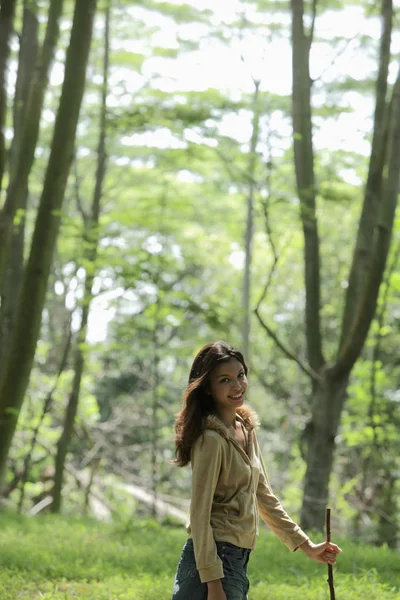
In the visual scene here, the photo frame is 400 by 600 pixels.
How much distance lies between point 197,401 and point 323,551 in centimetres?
77

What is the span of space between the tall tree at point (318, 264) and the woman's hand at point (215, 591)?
15.4 feet

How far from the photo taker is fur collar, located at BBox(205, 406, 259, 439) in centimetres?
309

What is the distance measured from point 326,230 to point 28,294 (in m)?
10.5

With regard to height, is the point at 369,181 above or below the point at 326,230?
below

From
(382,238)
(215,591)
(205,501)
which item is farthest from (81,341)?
(215,591)

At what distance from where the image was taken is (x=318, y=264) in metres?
8.52

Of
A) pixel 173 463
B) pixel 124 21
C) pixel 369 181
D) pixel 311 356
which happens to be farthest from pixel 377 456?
pixel 173 463

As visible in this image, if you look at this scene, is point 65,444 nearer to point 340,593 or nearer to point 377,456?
point 377,456

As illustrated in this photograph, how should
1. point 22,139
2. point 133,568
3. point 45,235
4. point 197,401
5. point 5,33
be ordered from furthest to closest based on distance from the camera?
point 45,235, point 22,139, point 133,568, point 5,33, point 197,401

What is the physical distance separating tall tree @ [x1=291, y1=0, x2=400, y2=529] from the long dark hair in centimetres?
429

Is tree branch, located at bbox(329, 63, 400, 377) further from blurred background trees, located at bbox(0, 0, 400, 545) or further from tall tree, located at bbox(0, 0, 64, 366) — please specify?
tall tree, located at bbox(0, 0, 64, 366)

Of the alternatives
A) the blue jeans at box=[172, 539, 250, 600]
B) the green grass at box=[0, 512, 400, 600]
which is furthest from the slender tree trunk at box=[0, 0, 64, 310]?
the blue jeans at box=[172, 539, 250, 600]

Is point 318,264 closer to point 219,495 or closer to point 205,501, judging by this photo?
point 219,495

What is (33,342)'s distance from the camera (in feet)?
22.4
